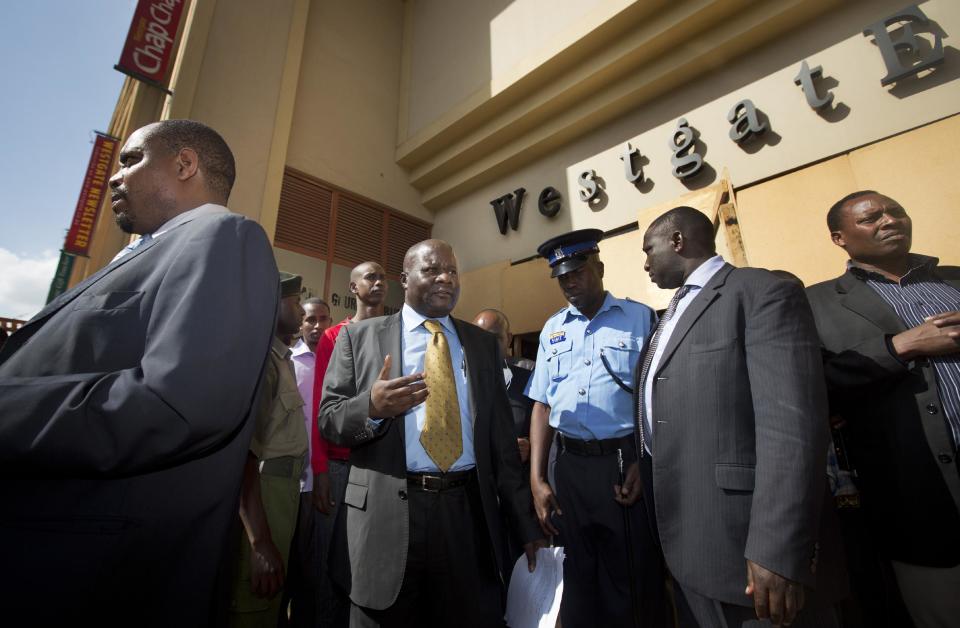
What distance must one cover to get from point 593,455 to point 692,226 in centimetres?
117

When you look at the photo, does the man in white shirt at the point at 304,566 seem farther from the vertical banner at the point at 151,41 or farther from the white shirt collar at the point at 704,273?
the vertical banner at the point at 151,41

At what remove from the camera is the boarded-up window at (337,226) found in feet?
19.3

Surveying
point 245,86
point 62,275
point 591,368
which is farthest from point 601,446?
point 62,275

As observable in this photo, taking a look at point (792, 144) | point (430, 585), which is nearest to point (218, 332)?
point (430, 585)

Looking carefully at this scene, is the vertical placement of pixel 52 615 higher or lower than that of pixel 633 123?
lower

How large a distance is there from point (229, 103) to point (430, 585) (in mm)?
5902

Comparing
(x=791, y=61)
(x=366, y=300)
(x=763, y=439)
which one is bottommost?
(x=763, y=439)

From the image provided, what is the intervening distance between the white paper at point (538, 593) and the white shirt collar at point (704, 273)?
110cm

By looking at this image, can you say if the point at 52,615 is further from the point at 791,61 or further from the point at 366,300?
the point at 791,61

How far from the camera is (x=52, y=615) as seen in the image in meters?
0.74

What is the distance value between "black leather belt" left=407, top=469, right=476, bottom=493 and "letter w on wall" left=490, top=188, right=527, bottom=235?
4904 mm

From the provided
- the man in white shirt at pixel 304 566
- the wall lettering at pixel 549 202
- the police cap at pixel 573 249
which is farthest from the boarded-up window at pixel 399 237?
the police cap at pixel 573 249

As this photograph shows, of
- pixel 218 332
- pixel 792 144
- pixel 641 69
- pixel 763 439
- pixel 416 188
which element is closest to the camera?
pixel 218 332

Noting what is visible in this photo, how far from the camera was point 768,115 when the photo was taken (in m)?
4.18
